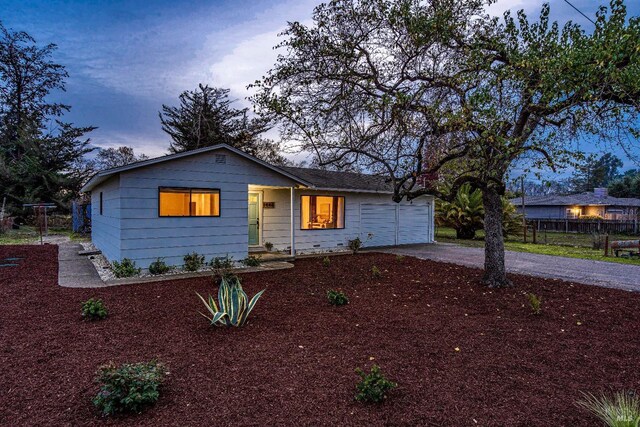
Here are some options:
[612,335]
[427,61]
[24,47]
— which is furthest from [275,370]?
[24,47]

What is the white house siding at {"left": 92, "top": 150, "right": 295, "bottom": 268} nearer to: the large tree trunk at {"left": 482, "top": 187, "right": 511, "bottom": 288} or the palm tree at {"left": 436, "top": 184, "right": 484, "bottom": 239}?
the large tree trunk at {"left": 482, "top": 187, "right": 511, "bottom": 288}

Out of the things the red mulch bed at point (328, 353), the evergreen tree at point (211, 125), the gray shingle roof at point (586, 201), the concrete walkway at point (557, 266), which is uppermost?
the evergreen tree at point (211, 125)

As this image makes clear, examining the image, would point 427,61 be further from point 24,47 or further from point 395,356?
point 24,47

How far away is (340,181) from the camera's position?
563 inches

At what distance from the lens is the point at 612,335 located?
461cm

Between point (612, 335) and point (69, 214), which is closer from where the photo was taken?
point (612, 335)

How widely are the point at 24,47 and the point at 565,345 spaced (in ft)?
115

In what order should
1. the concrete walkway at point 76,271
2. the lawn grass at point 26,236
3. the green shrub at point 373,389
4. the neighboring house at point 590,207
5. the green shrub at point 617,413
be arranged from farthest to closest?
1. the neighboring house at point 590,207
2. the lawn grass at point 26,236
3. the concrete walkway at point 76,271
4. the green shrub at point 373,389
5. the green shrub at point 617,413

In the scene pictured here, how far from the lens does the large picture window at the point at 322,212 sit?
42.7 ft

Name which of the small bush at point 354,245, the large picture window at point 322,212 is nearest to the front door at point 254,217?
the large picture window at point 322,212

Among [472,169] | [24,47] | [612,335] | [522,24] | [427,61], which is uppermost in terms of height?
[24,47]

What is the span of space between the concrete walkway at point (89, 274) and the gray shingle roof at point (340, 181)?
12.9 ft

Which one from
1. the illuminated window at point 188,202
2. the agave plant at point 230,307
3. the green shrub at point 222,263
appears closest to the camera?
the agave plant at point 230,307

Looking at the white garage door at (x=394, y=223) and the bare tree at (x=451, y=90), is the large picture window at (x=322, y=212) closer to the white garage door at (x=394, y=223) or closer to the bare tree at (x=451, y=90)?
the white garage door at (x=394, y=223)
